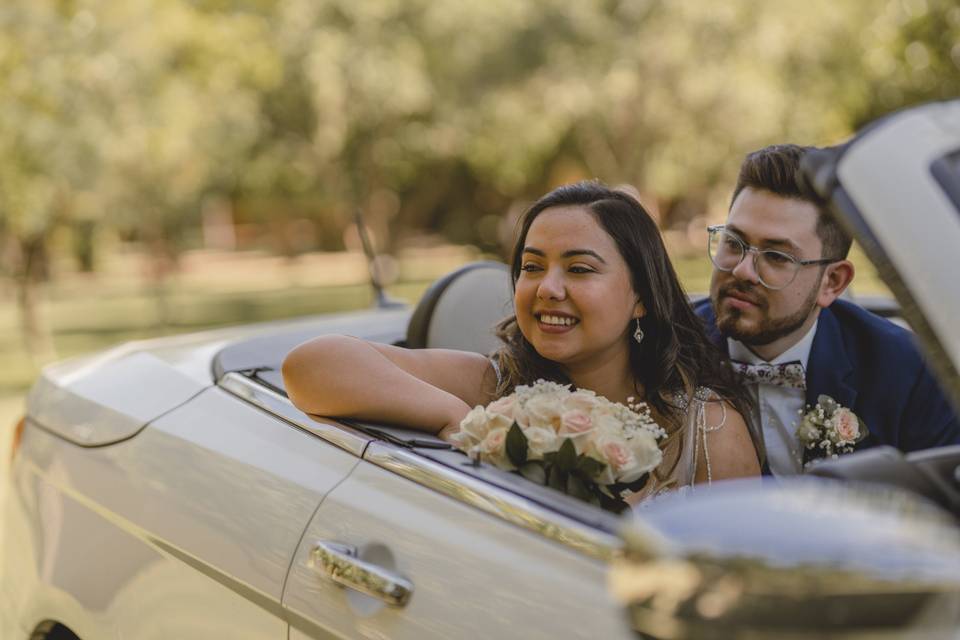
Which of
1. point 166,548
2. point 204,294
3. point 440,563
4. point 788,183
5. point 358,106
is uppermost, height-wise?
point 358,106

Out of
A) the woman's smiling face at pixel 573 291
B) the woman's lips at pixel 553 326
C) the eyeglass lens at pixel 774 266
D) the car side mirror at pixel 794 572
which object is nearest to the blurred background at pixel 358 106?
the eyeglass lens at pixel 774 266

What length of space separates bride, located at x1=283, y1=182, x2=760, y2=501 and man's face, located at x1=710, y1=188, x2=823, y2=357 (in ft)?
0.31

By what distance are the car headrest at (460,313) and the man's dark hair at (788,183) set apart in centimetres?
77

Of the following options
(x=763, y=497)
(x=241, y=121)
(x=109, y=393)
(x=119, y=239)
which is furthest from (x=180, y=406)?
(x=119, y=239)

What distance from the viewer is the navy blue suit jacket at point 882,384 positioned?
240 cm

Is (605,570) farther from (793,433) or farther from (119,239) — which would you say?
(119,239)

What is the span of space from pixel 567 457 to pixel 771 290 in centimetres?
89

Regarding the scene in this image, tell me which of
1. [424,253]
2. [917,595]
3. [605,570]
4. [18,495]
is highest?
[917,595]

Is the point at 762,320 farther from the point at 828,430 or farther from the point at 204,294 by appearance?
the point at 204,294

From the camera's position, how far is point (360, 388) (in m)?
2.11

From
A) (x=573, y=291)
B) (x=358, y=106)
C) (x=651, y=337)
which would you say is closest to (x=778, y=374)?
(x=651, y=337)

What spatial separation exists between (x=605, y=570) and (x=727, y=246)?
50.8 inches

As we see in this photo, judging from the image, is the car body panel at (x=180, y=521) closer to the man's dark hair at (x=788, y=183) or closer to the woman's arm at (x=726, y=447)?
the woman's arm at (x=726, y=447)

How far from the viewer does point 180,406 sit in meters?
2.34
